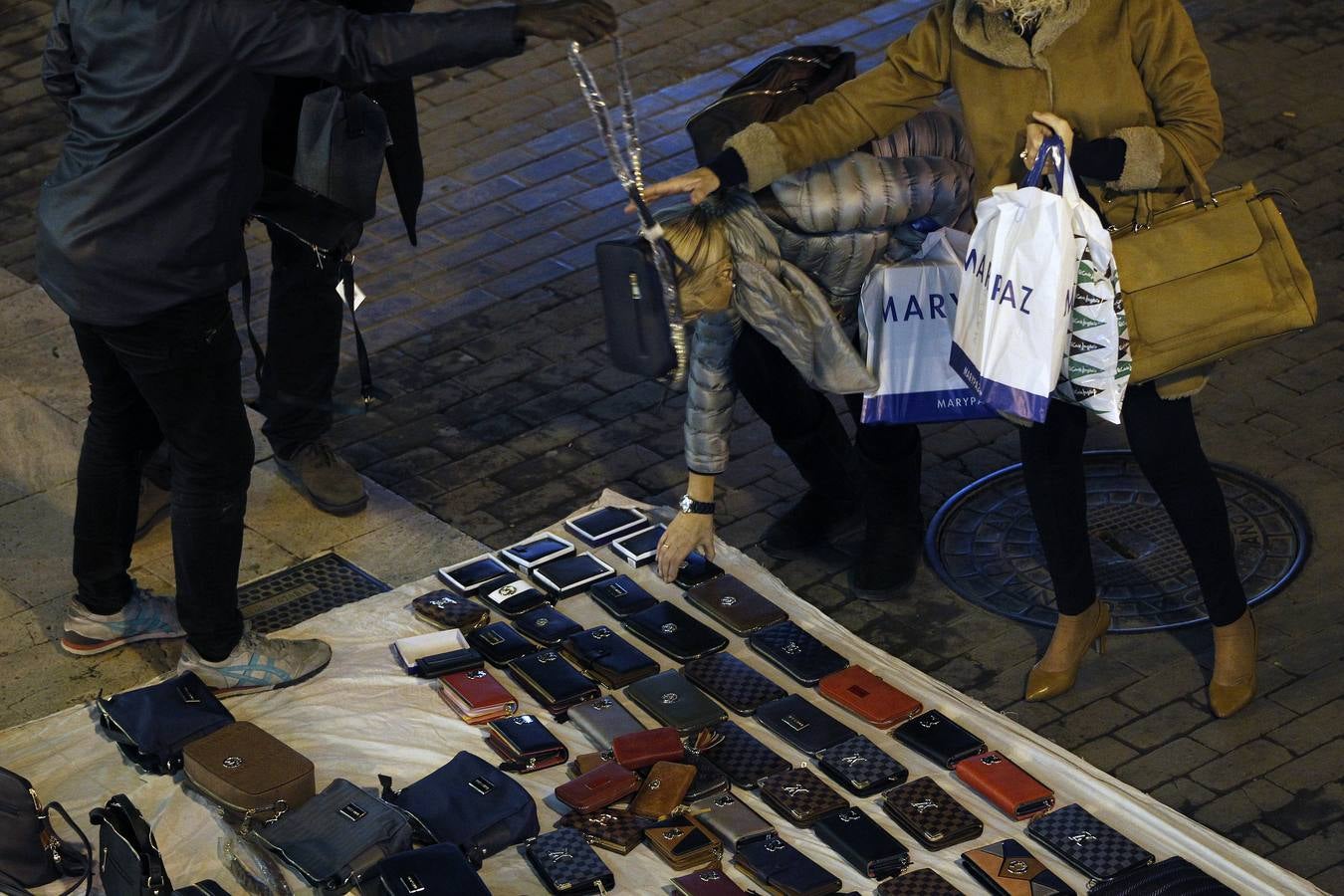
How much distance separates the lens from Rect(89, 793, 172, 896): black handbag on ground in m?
4.03

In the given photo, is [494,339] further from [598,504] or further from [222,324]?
[222,324]

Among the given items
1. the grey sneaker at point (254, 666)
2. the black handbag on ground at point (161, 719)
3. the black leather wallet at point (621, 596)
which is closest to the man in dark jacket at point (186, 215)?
the grey sneaker at point (254, 666)

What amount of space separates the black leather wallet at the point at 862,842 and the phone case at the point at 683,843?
→ 0.92 feet

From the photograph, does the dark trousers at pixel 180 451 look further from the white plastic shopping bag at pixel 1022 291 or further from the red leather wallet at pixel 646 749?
the white plastic shopping bag at pixel 1022 291

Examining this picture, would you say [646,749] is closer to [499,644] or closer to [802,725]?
[802,725]

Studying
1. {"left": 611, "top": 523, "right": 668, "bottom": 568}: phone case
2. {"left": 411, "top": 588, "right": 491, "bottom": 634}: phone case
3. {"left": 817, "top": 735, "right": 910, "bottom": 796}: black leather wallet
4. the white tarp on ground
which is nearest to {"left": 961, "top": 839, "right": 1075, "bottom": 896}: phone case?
the white tarp on ground

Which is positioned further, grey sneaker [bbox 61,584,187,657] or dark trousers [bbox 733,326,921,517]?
dark trousers [bbox 733,326,921,517]

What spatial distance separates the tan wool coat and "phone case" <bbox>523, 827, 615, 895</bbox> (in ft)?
6.23

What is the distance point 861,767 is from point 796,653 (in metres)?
0.54

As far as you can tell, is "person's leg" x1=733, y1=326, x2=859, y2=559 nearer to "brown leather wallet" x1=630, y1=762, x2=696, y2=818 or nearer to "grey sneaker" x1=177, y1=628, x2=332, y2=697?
"brown leather wallet" x1=630, y1=762, x2=696, y2=818

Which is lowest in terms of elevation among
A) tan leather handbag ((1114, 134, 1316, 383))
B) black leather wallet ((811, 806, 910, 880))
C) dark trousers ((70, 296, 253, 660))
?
black leather wallet ((811, 806, 910, 880))

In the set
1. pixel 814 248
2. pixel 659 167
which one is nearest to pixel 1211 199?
pixel 814 248

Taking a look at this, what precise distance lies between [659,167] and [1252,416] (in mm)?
3095

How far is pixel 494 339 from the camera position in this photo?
7.17 metres
